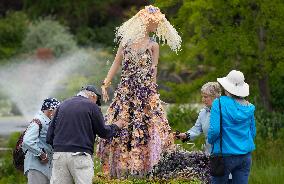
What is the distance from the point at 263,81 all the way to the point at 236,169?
7.50m

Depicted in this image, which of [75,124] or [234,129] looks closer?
[75,124]

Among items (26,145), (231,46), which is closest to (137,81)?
(26,145)

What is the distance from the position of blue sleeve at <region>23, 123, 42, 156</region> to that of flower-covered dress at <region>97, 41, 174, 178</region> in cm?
91

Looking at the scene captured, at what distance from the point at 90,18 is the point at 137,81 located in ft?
83.0

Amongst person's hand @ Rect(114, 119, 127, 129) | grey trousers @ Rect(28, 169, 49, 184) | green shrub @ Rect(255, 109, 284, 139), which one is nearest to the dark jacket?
grey trousers @ Rect(28, 169, 49, 184)

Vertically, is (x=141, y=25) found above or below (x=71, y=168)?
above

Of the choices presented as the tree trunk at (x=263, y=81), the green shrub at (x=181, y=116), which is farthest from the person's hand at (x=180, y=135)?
the green shrub at (x=181, y=116)

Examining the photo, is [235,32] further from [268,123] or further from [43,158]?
[43,158]

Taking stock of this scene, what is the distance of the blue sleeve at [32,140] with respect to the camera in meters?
8.24

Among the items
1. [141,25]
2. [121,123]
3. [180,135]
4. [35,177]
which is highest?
[141,25]

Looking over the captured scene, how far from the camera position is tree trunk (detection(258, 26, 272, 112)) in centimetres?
1477

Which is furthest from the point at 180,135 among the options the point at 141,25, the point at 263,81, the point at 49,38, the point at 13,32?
the point at 13,32

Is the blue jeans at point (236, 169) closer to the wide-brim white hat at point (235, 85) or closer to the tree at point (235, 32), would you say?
the wide-brim white hat at point (235, 85)

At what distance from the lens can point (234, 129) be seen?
26.6 ft
